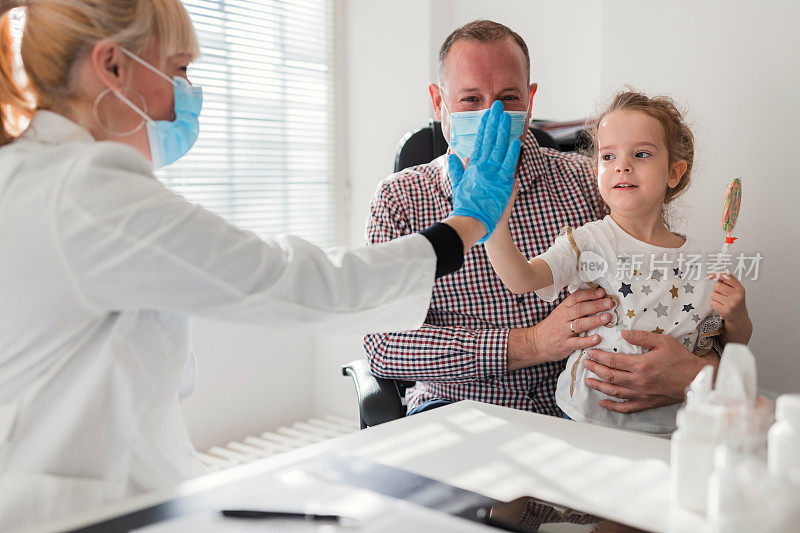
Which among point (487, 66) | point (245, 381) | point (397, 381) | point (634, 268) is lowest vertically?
point (245, 381)

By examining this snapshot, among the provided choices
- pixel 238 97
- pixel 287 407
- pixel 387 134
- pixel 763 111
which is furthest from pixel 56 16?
pixel 287 407

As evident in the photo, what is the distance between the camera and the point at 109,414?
1.15 metres

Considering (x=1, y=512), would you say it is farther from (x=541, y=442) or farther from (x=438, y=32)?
(x=438, y=32)

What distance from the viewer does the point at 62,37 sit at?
46.1 inches

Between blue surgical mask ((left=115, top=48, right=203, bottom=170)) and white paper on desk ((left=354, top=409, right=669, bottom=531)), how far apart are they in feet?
2.13

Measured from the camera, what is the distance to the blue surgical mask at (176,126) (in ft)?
4.38

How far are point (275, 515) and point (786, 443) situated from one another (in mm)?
598

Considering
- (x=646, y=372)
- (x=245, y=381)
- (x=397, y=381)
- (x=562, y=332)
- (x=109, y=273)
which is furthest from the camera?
(x=245, y=381)

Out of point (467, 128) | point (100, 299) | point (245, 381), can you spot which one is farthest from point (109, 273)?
point (245, 381)

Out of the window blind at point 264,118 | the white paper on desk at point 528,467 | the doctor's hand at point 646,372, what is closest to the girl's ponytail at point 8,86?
the white paper on desk at point 528,467

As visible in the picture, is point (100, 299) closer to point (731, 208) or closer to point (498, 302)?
point (498, 302)

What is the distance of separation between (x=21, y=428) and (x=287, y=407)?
2.71 metres

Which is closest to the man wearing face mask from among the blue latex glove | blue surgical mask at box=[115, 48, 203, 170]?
the blue latex glove

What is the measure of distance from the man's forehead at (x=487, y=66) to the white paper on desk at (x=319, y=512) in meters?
1.19
